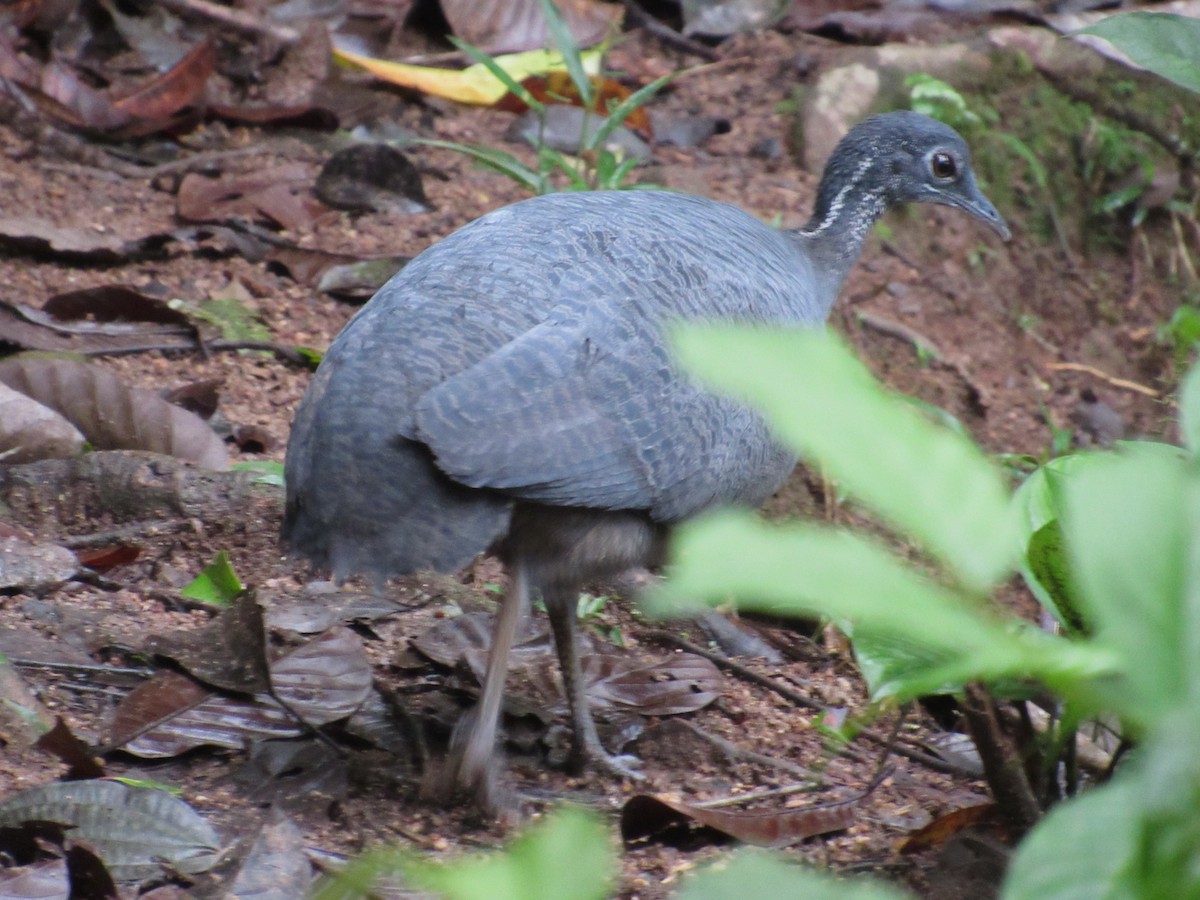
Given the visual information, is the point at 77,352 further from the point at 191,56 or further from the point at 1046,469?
the point at 1046,469

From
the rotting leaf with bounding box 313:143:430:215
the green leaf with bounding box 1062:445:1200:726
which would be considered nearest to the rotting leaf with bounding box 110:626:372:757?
the green leaf with bounding box 1062:445:1200:726

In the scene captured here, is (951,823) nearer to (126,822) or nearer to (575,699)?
(575,699)

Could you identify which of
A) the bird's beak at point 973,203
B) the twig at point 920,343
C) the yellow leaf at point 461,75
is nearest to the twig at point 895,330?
the twig at point 920,343

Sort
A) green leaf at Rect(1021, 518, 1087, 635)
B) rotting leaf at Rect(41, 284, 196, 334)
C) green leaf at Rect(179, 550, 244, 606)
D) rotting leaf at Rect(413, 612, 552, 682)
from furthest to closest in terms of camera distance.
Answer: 1. rotting leaf at Rect(41, 284, 196, 334)
2. rotting leaf at Rect(413, 612, 552, 682)
3. green leaf at Rect(179, 550, 244, 606)
4. green leaf at Rect(1021, 518, 1087, 635)

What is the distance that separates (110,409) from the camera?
14.9 ft

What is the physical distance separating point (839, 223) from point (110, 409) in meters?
2.53

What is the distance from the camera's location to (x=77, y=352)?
496 centimetres

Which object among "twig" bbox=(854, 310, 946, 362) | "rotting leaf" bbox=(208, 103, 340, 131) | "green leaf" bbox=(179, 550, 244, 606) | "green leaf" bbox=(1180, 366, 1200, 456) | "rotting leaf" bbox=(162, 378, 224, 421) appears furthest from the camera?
"rotting leaf" bbox=(208, 103, 340, 131)

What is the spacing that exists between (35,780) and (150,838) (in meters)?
0.37

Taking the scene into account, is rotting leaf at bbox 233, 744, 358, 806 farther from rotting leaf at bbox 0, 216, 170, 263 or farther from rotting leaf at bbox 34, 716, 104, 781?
rotting leaf at bbox 0, 216, 170, 263

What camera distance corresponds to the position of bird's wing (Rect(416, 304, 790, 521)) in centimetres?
305

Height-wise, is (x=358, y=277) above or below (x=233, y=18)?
below

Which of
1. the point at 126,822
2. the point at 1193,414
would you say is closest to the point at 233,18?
the point at 126,822

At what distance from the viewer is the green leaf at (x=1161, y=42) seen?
2.35m
